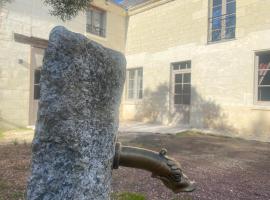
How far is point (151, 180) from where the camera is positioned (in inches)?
166

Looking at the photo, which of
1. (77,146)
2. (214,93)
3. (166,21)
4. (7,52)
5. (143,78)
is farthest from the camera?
(143,78)

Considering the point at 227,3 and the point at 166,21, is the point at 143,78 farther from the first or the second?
the point at 227,3

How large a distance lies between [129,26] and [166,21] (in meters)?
2.61

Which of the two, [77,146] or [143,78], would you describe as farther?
[143,78]

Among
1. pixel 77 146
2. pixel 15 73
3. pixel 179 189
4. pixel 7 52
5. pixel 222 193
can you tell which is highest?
pixel 7 52

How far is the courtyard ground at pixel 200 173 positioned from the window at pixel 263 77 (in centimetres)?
215

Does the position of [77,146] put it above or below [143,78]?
below

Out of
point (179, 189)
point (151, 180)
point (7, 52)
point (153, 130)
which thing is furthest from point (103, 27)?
point (179, 189)

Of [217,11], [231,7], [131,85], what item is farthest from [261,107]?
[131,85]

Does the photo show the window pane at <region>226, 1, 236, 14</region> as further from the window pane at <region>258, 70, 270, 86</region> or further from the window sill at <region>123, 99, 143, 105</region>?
the window sill at <region>123, 99, 143, 105</region>

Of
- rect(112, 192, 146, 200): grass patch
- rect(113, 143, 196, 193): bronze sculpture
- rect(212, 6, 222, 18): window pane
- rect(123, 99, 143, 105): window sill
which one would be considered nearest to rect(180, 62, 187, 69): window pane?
rect(212, 6, 222, 18): window pane

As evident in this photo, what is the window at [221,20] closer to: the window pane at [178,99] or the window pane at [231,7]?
the window pane at [231,7]

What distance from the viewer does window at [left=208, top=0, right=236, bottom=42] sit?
34.9 feet

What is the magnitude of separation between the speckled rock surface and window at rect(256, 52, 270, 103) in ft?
31.3
